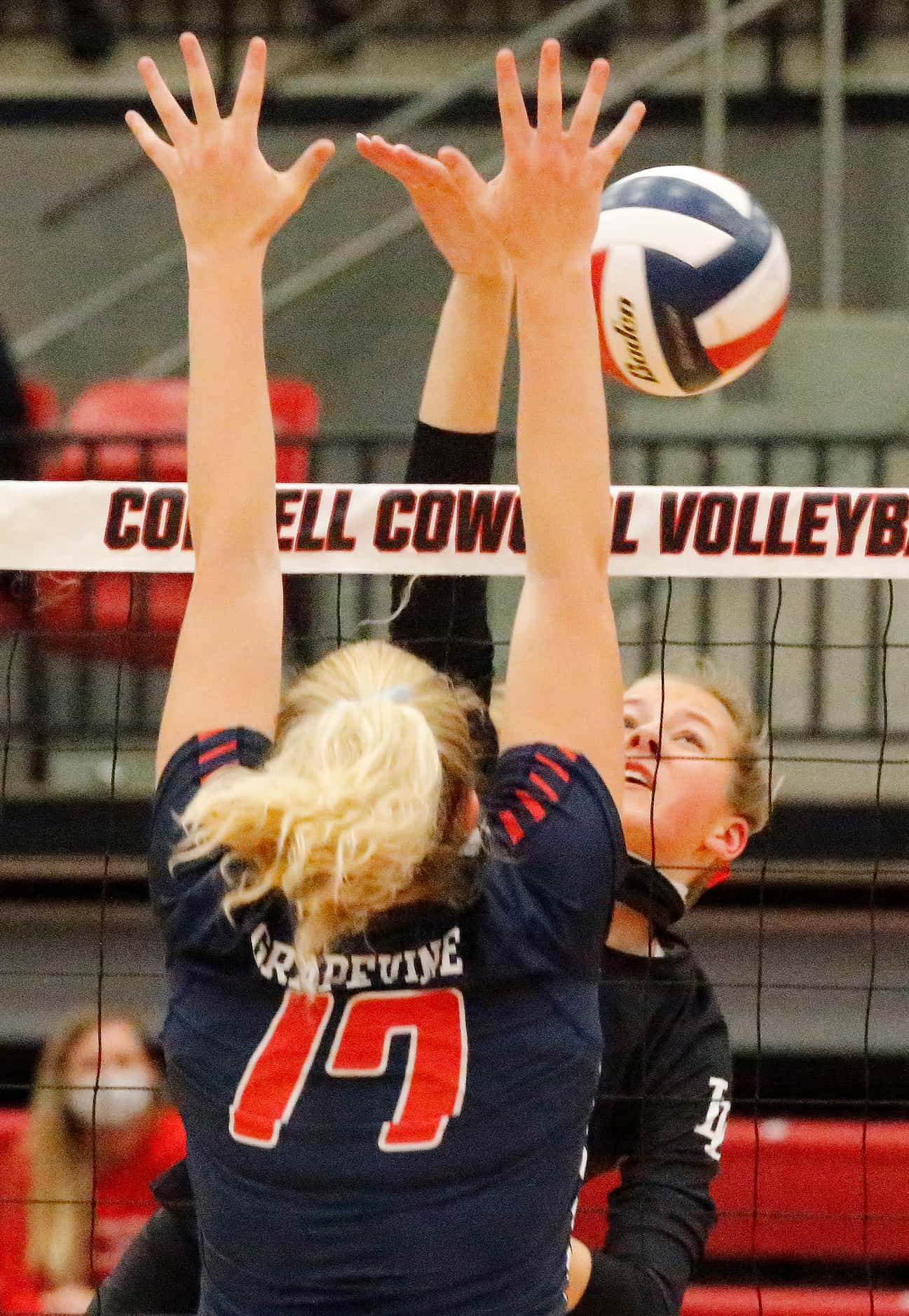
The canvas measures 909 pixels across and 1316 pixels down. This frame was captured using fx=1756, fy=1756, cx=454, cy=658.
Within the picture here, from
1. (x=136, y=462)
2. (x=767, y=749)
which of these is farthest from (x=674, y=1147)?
(x=136, y=462)

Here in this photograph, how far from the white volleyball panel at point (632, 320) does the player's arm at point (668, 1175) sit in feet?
2.89

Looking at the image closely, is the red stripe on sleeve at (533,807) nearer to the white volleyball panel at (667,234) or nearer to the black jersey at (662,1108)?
the black jersey at (662,1108)

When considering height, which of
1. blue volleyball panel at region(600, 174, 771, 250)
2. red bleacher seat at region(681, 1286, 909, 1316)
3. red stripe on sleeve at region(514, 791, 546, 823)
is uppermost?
blue volleyball panel at region(600, 174, 771, 250)

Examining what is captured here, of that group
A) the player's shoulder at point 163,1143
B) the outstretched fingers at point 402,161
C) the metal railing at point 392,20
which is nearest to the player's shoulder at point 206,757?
the outstretched fingers at point 402,161

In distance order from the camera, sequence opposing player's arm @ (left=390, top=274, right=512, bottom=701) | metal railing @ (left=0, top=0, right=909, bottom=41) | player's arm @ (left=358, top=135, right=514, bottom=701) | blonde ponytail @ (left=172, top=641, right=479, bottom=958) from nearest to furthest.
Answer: blonde ponytail @ (left=172, top=641, right=479, bottom=958)
player's arm @ (left=358, top=135, right=514, bottom=701)
opposing player's arm @ (left=390, top=274, right=512, bottom=701)
metal railing @ (left=0, top=0, right=909, bottom=41)

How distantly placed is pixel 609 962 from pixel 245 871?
114 centimetres

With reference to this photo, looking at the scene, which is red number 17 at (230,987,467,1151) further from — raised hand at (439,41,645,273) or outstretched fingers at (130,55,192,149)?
outstretched fingers at (130,55,192,149)

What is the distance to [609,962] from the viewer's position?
2.52 meters

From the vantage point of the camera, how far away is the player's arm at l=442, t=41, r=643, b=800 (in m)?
1.53

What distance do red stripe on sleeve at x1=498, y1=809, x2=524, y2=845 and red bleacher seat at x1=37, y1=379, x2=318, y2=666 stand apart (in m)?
3.25

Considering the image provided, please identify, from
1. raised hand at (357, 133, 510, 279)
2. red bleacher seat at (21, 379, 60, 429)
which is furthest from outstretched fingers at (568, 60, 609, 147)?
red bleacher seat at (21, 379, 60, 429)

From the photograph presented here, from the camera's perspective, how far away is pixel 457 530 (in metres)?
2.32

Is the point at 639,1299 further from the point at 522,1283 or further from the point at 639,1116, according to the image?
the point at 522,1283

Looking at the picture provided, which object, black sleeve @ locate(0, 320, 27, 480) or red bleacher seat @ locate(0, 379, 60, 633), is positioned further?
black sleeve @ locate(0, 320, 27, 480)
